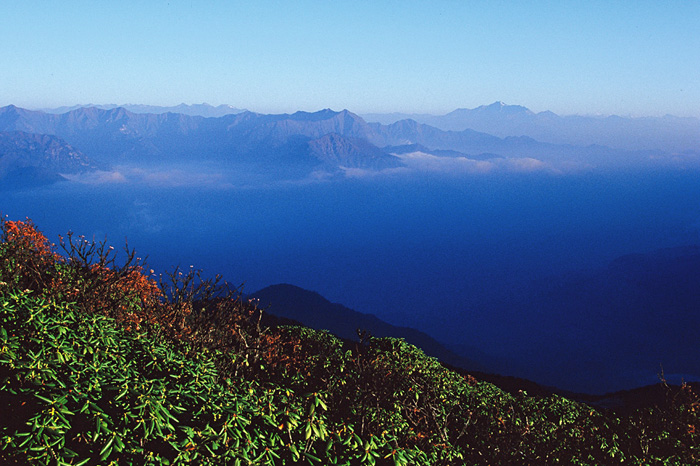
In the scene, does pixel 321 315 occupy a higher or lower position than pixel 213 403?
lower

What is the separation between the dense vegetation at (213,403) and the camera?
Answer: 23.7ft

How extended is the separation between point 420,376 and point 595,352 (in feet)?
625

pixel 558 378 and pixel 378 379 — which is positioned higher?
pixel 378 379

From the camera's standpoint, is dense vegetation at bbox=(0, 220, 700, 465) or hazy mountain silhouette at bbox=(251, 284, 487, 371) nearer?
dense vegetation at bbox=(0, 220, 700, 465)

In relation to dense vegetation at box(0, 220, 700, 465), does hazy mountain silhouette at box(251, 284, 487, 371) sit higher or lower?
lower

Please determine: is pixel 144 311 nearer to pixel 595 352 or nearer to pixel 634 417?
pixel 634 417

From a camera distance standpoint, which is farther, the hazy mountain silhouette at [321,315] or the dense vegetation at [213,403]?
the hazy mountain silhouette at [321,315]

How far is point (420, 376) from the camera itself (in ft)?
57.1

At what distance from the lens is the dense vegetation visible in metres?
7.21

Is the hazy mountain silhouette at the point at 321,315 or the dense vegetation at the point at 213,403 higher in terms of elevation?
the dense vegetation at the point at 213,403

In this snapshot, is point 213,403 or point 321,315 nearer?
point 213,403

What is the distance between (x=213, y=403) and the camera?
8.28 metres

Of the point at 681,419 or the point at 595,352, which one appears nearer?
the point at 681,419

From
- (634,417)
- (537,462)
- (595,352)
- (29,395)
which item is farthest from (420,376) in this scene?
(595,352)
